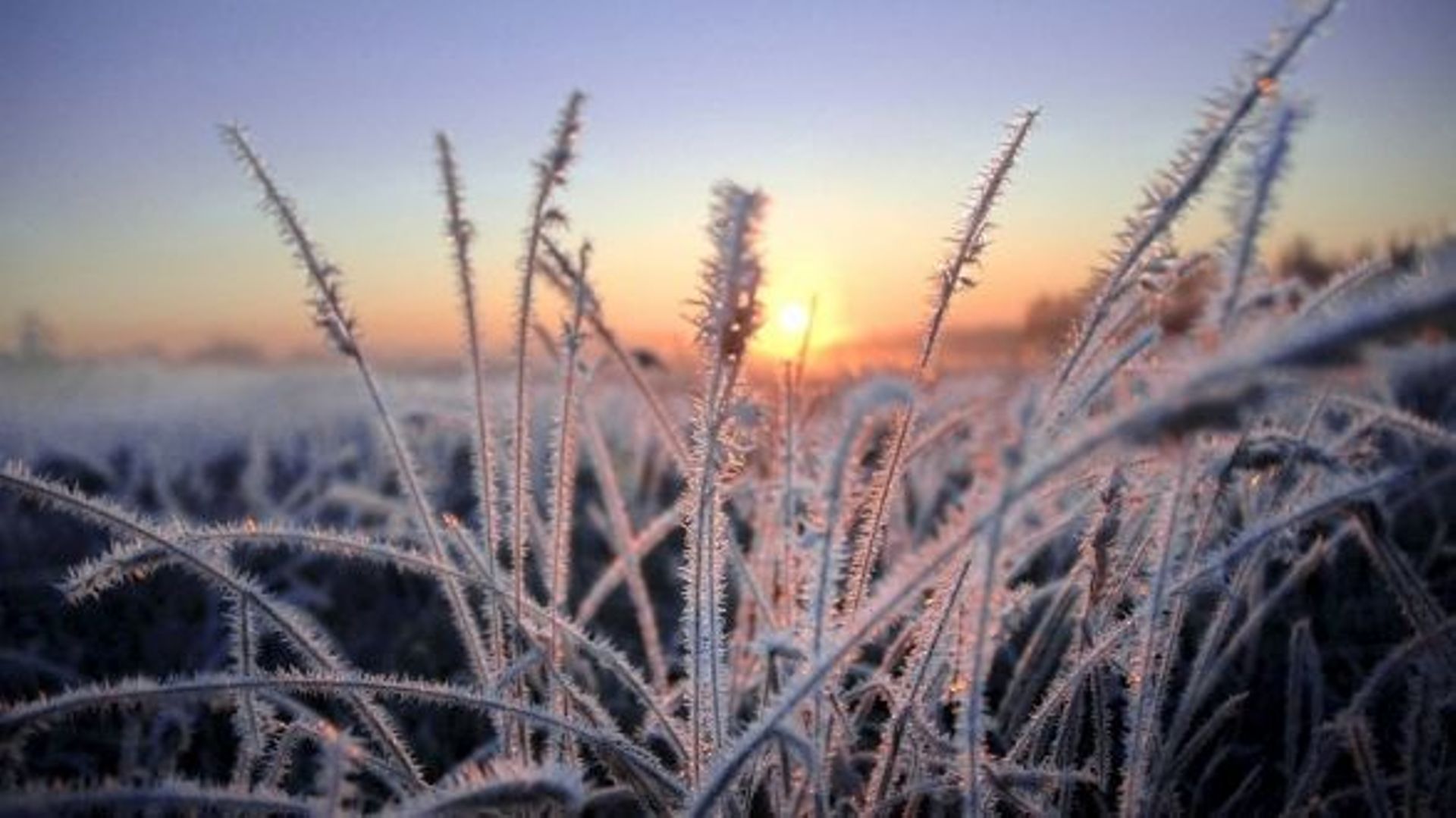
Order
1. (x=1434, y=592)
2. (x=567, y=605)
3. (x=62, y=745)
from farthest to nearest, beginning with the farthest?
(x=567, y=605)
(x=1434, y=592)
(x=62, y=745)

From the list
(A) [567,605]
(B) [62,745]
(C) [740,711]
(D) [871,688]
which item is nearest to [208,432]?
(A) [567,605]

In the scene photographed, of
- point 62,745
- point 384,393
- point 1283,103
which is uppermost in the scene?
point 1283,103

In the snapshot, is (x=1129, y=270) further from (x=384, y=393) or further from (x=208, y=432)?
(x=208, y=432)

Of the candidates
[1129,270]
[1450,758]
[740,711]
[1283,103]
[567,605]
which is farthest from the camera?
[567,605]

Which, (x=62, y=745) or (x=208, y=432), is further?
(x=208, y=432)

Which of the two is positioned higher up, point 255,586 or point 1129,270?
point 1129,270

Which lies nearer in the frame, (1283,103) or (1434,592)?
(1283,103)

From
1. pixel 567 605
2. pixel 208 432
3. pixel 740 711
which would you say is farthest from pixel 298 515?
pixel 208 432

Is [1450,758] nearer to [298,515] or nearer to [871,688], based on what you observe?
[871,688]

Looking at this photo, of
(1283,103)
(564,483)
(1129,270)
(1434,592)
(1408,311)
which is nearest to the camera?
(1408,311)
